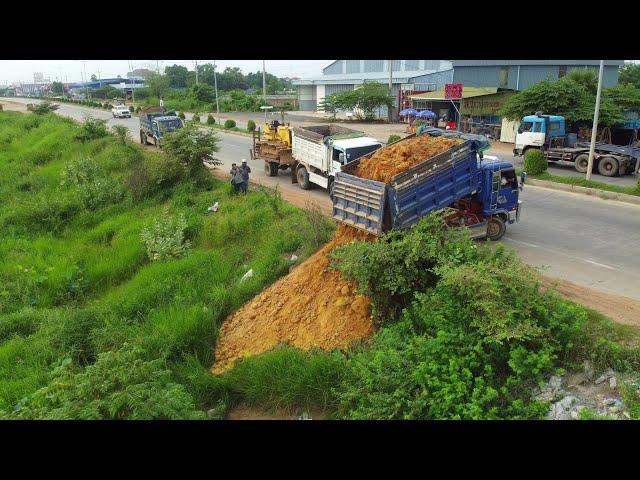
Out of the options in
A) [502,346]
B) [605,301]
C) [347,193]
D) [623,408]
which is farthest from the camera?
[347,193]

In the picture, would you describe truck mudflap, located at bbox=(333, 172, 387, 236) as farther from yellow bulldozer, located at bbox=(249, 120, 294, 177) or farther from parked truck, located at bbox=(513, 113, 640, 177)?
parked truck, located at bbox=(513, 113, 640, 177)

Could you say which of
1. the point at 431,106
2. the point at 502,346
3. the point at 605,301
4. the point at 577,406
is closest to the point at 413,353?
the point at 502,346

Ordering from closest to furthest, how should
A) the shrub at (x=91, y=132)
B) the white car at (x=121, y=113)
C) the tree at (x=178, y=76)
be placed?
the shrub at (x=91, y=132) < the white car at (x=121, y=113) < the tree at (x=178, y=76)

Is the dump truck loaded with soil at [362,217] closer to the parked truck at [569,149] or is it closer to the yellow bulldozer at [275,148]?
the yellow bulldozer at [275,148]

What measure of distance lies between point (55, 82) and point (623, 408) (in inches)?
5671

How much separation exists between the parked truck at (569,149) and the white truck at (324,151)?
9.18 meters

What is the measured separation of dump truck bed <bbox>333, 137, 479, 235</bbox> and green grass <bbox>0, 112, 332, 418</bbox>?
1.70 meters

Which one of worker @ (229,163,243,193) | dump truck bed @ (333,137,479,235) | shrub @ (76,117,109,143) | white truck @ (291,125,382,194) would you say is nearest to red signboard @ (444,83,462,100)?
white truck @ (291,125,382,194)

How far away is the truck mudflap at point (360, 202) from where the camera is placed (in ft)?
32.0

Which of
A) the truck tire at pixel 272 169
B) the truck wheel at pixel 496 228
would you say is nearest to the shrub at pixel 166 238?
the truck tire at pixel 272 169

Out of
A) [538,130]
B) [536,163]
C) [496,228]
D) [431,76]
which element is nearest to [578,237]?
[496,228]

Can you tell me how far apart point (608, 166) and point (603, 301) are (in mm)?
13197
